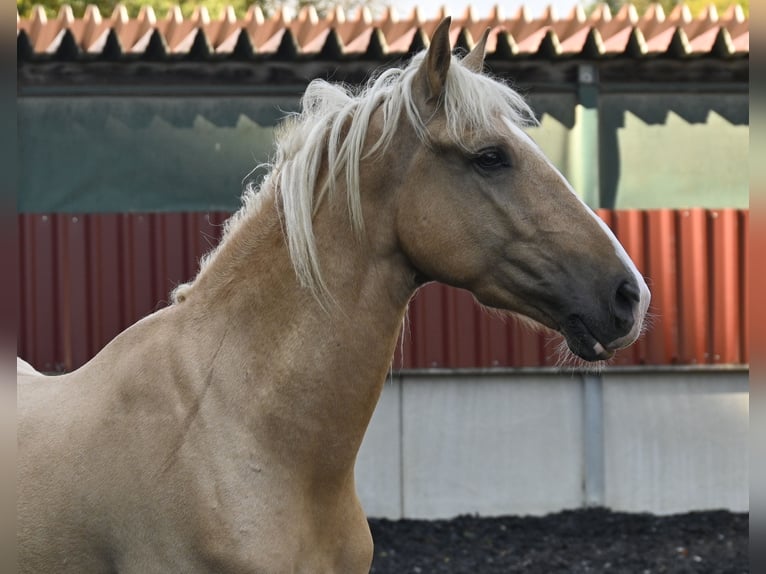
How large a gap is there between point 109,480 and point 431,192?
1.19 metres

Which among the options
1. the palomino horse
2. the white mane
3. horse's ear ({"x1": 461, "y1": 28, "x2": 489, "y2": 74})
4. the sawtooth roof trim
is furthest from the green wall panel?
the palomino horse

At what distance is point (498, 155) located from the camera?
8.64 ft

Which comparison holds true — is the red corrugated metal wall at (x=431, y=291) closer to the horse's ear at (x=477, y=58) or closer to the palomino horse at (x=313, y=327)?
the horse's ear at (x=477, y=58)

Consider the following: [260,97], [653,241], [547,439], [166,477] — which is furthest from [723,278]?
[166,477]

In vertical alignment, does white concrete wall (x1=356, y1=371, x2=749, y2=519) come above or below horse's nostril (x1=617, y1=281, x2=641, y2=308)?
below

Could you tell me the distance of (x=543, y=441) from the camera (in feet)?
23.3

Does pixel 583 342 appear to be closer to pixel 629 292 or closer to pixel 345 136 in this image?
pixel 629 292

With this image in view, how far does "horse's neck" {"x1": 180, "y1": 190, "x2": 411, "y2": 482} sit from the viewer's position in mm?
2557

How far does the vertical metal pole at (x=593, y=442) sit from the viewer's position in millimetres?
7102

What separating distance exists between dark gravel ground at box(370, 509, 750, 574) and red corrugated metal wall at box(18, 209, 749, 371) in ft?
3.86

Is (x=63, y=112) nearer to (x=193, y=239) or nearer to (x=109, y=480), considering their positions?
(x=193, y=239)

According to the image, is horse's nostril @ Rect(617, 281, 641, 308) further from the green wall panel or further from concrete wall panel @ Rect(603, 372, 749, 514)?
the green wall panel

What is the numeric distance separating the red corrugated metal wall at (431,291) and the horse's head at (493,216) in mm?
4353

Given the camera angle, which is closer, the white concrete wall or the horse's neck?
the horse's neck
